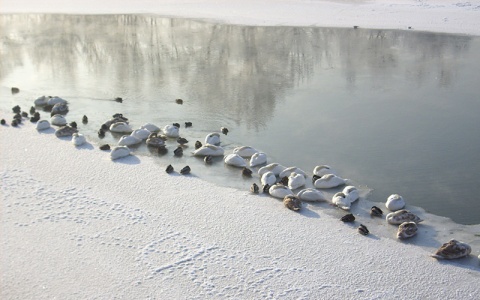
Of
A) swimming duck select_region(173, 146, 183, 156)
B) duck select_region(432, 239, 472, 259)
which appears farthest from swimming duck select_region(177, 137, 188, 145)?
duck select_region(432, 239, 472, 259)

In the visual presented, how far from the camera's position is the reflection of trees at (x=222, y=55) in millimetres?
9383

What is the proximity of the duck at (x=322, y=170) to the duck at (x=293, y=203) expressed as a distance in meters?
0.71

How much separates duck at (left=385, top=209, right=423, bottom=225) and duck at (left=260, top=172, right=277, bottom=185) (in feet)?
4.02

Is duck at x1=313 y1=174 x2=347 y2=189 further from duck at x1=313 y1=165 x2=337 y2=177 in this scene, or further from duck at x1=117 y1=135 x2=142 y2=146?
duck at x1=117 y1=135 x2=142 y2=146

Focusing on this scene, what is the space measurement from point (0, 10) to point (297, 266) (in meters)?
15.7

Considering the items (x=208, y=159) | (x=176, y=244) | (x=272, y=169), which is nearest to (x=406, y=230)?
(x=272, y=169)

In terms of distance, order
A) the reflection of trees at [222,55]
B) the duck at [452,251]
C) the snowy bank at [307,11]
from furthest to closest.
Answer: the snowy bank at [307,11] → the reflection of trees at [222,55] → the duck at [452,251]

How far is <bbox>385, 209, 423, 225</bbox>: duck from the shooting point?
512 centimetres

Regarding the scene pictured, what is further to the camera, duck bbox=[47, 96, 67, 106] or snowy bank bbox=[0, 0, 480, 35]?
snowy bank bbox=[0, 0, 480, 35]

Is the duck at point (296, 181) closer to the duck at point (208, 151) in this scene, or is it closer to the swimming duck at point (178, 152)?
the duck at point (208, 151)

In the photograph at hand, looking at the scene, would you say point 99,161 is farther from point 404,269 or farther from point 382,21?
point 382,21

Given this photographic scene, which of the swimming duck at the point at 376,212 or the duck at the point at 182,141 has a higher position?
the duck at the point at 182,141

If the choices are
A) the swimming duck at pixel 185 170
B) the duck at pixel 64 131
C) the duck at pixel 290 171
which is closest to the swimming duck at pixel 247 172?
the duck at pixel 290 171

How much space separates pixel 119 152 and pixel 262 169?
5.48 ft
